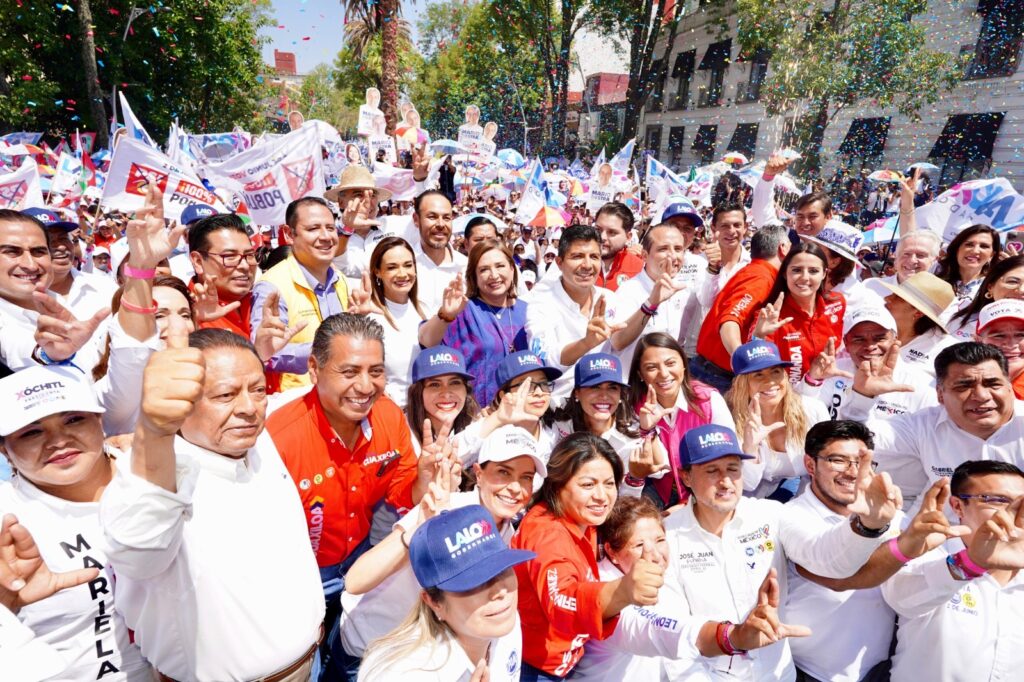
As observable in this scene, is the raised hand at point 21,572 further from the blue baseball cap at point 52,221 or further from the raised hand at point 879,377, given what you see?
the raised hand at point 879,377

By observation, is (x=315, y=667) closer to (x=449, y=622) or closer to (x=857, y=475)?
(x=449, y=622)

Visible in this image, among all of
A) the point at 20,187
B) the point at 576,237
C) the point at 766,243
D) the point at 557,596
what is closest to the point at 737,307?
the point at 766,243

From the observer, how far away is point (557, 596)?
221cm

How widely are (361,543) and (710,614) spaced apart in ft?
5.32

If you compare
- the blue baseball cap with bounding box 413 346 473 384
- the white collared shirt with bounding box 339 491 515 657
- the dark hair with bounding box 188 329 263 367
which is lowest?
the white collared shirt with bounding box 339 491 515 657

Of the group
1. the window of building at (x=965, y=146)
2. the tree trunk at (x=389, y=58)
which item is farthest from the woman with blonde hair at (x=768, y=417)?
the window of building at (x=965, y=146)

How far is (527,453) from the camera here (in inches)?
97.5

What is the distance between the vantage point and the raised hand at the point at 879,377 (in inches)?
137

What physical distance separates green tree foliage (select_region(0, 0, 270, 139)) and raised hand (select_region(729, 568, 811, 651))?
65.4ft

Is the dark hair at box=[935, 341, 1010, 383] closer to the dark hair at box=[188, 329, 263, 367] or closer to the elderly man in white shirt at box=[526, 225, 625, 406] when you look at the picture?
the elderly man in white shirt at box=[526, 225, 625, 406]

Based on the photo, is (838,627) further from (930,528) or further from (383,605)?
(383,605)

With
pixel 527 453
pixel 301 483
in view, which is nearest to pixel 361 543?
pixel 301 483

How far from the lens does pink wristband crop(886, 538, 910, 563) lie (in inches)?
90.7

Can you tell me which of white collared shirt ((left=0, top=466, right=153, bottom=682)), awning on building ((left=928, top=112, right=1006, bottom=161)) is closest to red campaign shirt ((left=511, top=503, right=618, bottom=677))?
white collared shirt ((left=0, top=466, right=153, bottom=682))
